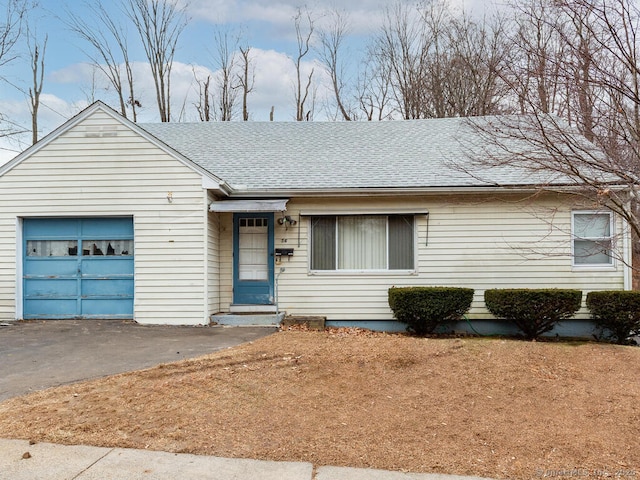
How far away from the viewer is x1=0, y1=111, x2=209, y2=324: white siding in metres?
9.81

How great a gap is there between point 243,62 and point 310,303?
1993 cm

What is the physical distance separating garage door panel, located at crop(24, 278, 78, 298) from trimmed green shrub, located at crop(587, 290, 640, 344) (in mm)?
10263

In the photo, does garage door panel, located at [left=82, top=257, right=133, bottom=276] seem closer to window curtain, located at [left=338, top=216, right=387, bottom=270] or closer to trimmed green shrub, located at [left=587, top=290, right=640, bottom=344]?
window curtain, located at [left=338, top=216, right=387, bottom=270]

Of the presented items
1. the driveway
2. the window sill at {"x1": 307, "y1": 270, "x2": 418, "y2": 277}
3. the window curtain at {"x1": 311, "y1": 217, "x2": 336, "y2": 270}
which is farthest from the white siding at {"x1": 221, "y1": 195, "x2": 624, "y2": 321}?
the driveway

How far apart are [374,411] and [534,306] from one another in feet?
18.5

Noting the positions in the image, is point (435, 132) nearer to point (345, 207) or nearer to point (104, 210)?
point (345, 207)

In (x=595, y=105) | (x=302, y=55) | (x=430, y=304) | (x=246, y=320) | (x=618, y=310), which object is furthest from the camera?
(x=302, y=55)

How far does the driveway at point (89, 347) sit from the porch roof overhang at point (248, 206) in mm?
2325

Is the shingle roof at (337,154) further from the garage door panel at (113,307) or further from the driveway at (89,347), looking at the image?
the driveway at (89,347)

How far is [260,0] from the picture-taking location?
19766 millimetres

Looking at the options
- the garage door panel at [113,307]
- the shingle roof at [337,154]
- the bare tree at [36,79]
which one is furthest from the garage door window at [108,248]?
the bare tree at [36,79]

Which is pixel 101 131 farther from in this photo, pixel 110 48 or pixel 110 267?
pixel 110 48

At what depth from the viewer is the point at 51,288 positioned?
10.2m

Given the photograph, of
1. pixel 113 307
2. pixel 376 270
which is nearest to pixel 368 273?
pixel 376 270
